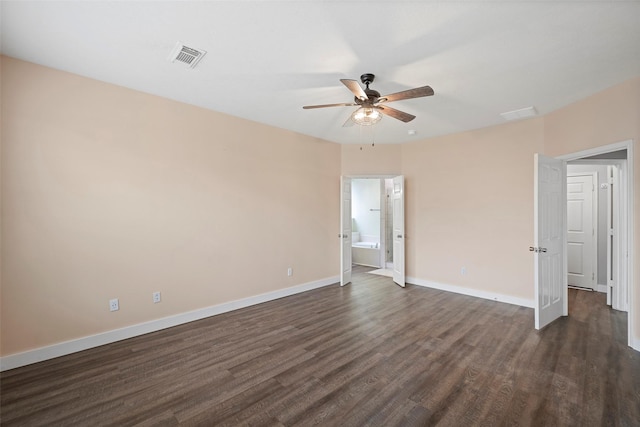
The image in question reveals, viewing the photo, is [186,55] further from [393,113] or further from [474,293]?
[474,293]

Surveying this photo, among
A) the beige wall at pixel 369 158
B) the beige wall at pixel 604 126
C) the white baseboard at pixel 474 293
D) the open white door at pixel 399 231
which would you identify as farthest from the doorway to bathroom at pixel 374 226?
the beige wall at pixel 604 126

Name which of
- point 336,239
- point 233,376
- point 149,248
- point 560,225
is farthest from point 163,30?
point 560,225

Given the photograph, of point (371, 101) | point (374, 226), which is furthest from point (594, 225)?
point (371, 101)

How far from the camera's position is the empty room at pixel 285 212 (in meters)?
2.05

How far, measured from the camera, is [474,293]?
4695mm

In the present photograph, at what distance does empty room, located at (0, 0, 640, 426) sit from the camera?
205 cm

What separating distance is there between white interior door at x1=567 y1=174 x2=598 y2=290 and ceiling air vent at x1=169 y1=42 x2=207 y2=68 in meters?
6.46

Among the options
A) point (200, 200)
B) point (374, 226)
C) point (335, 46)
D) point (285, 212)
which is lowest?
point (374, 226)

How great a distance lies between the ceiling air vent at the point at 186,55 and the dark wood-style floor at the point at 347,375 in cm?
287

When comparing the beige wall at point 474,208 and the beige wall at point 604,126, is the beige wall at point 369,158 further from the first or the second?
the beige wall at point 604,126

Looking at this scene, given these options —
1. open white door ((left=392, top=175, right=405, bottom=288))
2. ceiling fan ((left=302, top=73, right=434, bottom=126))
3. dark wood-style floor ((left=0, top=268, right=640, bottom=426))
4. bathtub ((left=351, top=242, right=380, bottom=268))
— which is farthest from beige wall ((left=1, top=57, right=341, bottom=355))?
bathtub ((left=351, top=242, right=380, bottom=268))

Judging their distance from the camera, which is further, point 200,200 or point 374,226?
point 374,226

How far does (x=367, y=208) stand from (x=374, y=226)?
61 centimetres

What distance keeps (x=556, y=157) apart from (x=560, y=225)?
37.1 inches
